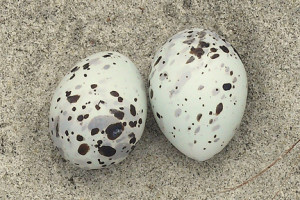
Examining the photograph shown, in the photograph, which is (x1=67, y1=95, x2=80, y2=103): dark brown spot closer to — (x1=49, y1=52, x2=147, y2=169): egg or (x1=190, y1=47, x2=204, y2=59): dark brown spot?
(x1=49, y1=52, x2=147, y2=169): egg

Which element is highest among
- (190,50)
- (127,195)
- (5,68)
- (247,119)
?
(190,50)

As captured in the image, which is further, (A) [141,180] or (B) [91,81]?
(A) [141,180]

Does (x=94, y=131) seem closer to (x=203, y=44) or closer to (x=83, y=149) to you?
(x=83, y=149)

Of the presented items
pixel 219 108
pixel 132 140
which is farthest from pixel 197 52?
pixel 132 140

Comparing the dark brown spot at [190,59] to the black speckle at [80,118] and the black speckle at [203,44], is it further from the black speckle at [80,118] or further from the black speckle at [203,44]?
the black speckle at [80,118]

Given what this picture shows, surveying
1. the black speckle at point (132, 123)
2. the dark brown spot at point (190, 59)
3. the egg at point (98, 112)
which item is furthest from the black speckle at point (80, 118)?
the dark brown spot at point (190, 59)

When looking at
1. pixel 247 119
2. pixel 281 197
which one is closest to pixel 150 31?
pixel 247 119

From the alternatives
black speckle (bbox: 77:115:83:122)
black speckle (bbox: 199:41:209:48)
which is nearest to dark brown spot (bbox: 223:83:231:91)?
black speckle (bbox: 199:41:209:48)

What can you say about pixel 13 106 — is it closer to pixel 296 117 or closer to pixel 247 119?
pixel 247 119
